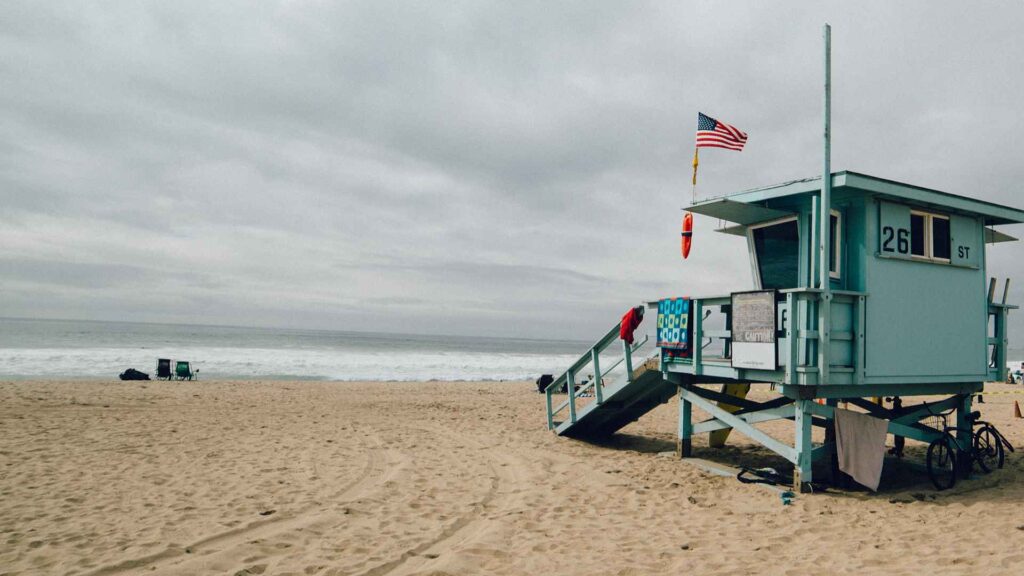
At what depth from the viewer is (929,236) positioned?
9.16m

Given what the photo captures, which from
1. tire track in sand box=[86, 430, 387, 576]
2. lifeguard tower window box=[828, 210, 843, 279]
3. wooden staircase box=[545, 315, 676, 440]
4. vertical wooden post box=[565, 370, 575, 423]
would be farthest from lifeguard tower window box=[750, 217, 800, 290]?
tire track in sand box=[86, 430, 387, 576]

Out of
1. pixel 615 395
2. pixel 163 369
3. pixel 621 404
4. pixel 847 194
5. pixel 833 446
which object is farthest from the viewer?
pixel 163 369

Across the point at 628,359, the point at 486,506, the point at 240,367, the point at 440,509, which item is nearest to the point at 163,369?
the point at 240,367

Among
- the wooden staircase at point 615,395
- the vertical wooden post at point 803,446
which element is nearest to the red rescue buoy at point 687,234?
the wooden staircase at point 615,395

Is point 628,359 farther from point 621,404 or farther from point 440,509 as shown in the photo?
→ point 440,509

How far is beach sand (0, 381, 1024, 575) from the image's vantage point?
5812mm

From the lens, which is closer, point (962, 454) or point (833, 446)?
point (833, 446)

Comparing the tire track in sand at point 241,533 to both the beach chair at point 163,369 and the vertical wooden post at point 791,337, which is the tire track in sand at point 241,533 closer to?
the vertical wooden post at point 791,337

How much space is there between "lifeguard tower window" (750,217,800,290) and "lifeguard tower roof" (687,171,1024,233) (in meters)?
0.20

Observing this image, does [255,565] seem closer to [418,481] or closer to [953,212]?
[418,481]

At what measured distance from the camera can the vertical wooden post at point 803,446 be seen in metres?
8.36

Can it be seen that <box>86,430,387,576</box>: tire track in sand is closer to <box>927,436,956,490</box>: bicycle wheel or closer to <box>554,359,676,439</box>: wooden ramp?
<box>554,359,676,439</box>: wooden ramp

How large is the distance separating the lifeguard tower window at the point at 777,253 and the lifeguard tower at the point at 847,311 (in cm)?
2

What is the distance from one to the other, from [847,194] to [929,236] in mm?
1639
